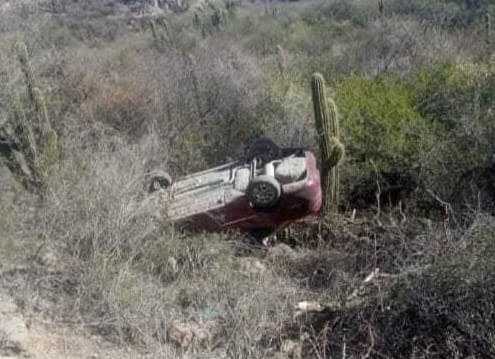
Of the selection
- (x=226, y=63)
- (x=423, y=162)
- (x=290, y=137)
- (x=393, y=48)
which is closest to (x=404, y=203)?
(x=423, y=162)

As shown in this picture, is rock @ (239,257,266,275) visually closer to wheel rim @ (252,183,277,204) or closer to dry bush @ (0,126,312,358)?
dry bush @ (0,126,312,358)

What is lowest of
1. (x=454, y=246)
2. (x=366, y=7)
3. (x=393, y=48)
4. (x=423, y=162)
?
(x=366, y=7)

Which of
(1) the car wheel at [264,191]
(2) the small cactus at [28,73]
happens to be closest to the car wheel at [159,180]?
(1) the car wheel at [264,191]

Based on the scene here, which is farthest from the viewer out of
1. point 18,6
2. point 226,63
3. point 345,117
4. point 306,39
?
point 18,6

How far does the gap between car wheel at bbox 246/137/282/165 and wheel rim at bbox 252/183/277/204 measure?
145 cm

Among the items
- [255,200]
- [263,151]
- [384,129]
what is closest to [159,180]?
[263,151]

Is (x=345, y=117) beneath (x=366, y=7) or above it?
above

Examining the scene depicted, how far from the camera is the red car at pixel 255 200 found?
756cm

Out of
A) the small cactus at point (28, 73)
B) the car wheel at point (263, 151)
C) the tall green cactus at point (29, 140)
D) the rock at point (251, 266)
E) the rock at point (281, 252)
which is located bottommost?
the rock at point (281, 252)

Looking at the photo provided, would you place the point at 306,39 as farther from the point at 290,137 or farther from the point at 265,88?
the point at 290,137

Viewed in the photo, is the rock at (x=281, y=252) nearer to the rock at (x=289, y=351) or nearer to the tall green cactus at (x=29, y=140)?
the rock at (x=289, y=351)

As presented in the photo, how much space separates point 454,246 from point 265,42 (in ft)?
55.4

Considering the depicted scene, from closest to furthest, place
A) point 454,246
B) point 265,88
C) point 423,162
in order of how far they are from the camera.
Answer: point 454,246, point 423,162, point 265,88

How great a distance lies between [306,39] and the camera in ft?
69.0
